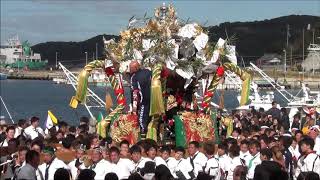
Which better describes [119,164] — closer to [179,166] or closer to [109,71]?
[179,166]

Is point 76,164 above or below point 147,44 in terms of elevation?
below

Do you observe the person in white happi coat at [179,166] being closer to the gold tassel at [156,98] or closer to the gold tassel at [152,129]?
the gold tassel at [156,98]

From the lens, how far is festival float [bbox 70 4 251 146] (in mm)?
17844

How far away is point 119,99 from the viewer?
18812 millimetres

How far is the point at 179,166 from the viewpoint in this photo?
13.0m

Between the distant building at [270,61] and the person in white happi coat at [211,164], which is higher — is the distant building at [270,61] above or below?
above

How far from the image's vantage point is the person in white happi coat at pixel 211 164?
1307cm

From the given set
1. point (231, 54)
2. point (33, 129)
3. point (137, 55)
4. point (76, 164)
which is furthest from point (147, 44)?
point (76, 164)

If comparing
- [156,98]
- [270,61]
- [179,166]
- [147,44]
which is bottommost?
[179,166]

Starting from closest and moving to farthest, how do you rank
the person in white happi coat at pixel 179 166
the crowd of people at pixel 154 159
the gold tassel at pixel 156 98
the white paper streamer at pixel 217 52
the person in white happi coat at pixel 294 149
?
the crowd of people at pixel 154 159, the person in white happi coat at pixel 179 166, the person in white happi coat at pixel 294 149, the gold tassel at pixel 156 98, the white paper streamer at pixel 217 52

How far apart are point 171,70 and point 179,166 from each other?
197 inches

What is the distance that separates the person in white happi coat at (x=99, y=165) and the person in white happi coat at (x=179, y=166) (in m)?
1.29

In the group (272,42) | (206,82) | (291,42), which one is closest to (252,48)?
(272,42)

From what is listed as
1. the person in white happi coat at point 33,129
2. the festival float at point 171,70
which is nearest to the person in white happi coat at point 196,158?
the festival float at point 171,70
